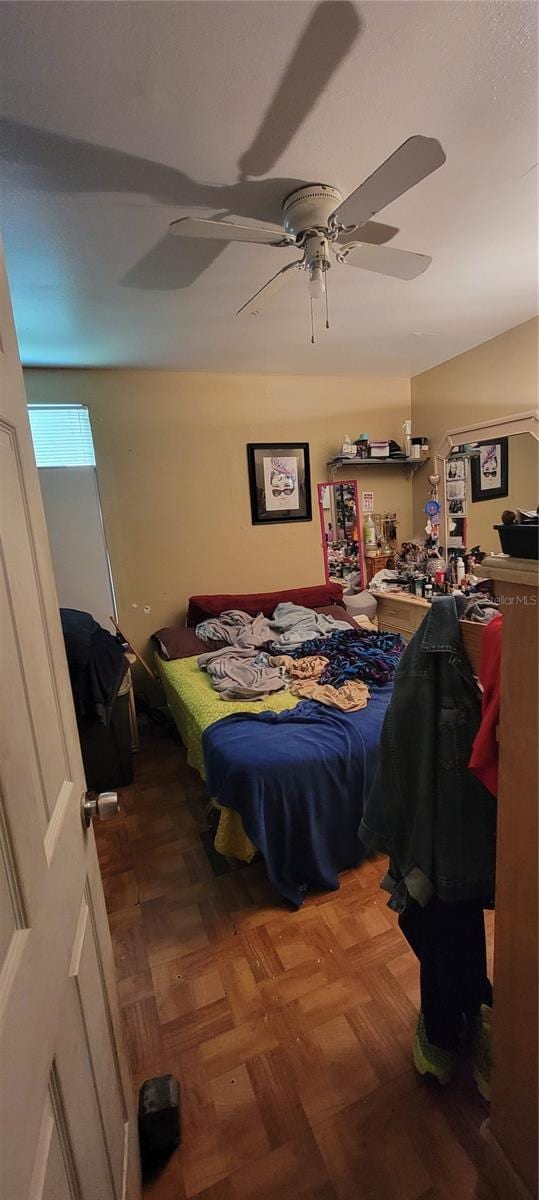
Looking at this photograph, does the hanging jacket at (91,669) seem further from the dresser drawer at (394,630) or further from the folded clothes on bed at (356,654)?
the dresser drawer at (394,630)

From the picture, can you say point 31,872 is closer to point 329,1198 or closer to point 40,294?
point 329,1198

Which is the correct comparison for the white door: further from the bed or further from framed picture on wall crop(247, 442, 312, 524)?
framed picture on wall crop(247, 442, 312, 524)

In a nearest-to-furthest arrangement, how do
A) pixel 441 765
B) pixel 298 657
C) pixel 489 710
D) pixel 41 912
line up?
pixel 41 912 < pixel 489 710 < pixel 441 765 < pixel 298 657

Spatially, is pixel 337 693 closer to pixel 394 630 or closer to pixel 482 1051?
pixel 482 1051

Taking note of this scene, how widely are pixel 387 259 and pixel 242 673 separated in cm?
187

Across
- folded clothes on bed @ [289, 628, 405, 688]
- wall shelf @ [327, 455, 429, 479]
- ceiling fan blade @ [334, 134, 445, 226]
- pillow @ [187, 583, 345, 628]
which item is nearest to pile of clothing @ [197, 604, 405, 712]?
folded clothes on bed @ [289, 628, 405, 688]

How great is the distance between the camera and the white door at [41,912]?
503mm

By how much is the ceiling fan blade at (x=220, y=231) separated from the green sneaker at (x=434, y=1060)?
223 centimetres

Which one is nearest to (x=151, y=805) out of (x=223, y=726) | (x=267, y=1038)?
(x=223, y=726)

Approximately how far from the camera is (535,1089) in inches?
33.6

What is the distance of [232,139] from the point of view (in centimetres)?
124

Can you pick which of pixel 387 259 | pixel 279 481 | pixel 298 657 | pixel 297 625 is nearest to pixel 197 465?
pixel 279 481

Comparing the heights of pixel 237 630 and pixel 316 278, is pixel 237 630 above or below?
below

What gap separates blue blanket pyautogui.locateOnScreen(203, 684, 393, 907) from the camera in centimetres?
167
